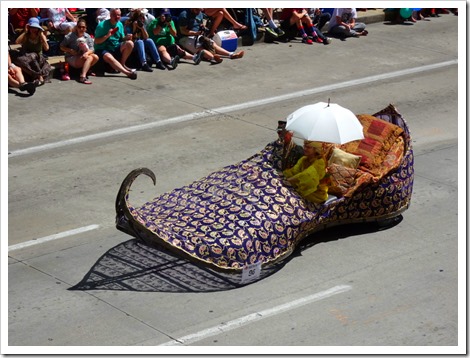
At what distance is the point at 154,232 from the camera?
1088 centimetres

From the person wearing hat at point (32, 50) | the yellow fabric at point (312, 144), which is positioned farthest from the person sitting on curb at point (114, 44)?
the yellow fabric at point (312, 144)

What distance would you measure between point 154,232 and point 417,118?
Answer: 7766mm

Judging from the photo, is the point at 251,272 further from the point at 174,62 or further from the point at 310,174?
the point at 174,62

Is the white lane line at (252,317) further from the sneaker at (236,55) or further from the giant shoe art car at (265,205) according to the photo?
the sneaker at (236,55)

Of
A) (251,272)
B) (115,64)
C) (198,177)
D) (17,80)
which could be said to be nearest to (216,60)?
(115,64)

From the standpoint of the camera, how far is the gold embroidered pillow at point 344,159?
40.7ft

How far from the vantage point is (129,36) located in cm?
1916

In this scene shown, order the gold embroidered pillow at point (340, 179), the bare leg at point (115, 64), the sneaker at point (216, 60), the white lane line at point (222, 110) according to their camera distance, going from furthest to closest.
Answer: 1. the sneaker at point (216, 60)
2. the bare leg at point (115, 64)
3. the white lane line at point (222, 110)
4. the gold embroidered pillow at point (340, 179)

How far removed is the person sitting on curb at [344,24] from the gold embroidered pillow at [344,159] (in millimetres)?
10397

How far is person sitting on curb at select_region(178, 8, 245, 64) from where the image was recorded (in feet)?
66.6

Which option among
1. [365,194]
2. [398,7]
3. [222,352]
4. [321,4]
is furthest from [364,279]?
[398,7]

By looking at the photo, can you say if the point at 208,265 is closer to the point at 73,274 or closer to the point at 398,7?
the point at 73,274

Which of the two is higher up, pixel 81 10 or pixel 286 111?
pixel 81 10

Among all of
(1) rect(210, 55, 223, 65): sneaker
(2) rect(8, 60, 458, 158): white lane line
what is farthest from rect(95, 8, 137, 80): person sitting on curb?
(2) rect(8, 60, 458, 158): white lane line
